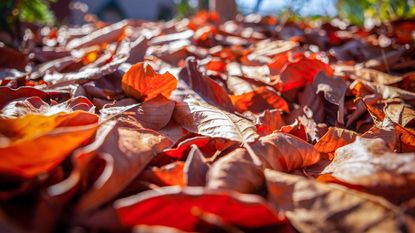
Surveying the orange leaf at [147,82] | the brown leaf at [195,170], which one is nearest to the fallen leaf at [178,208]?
the brown leaf at [195,170]

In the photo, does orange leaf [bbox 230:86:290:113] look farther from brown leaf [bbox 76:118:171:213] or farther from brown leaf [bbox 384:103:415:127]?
brown leaf [bbox 76:118:171:213]

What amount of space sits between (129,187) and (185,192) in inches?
6.4

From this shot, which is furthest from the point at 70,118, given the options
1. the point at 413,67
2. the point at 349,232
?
the point at 413,67

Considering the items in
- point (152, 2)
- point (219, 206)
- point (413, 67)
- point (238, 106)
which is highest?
point (219, 206)

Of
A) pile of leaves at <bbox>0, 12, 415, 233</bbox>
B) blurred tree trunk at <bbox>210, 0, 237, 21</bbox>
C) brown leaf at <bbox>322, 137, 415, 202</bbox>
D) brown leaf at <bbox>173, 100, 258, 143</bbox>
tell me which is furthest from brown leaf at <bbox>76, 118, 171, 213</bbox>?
blurred tree trunk at <bbox>210, 0, 237, 21</bbox>

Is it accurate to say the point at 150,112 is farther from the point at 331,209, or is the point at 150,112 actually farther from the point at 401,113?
the point at 401,113

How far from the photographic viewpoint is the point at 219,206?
1.70ft

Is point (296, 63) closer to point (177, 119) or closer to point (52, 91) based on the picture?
point (177, 119)

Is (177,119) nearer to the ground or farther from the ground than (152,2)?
farther from the ground

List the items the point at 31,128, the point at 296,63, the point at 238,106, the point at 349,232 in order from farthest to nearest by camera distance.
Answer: the point at 296,63 → the point at 238,106 → the point at 31,128 → the point at 349,232

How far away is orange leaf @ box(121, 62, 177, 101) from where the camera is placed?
972mm

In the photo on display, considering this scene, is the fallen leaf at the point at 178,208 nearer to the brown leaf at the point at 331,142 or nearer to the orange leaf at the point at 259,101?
the brown leaf at the point at 331,142

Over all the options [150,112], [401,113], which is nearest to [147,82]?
[150,112]

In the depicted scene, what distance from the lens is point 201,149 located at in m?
0.82
